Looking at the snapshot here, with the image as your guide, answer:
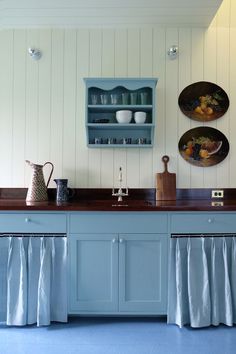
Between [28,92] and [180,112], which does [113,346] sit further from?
[28,92]

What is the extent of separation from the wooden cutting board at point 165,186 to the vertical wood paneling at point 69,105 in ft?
2.69

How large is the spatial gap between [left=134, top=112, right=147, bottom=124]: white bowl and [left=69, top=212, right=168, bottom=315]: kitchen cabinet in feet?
2.89

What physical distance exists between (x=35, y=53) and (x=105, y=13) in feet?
2.44

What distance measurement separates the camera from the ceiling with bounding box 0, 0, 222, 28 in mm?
2334

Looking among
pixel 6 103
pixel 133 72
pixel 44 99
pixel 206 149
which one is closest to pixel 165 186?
pixel 206 149

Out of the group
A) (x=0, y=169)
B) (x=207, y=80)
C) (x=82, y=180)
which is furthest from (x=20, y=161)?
(x=207, y=80)

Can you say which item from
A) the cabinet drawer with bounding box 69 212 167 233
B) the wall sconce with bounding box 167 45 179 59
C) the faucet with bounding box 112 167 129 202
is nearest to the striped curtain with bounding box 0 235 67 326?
the cabinet drawer with bounding box 69 212 167 233

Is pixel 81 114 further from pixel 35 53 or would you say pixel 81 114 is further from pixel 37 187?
pixel 37 187

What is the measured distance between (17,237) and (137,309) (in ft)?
3.42

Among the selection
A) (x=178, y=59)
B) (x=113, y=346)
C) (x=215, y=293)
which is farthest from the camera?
(x=178, y=59)

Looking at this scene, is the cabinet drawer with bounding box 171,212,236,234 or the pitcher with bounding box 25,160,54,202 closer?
the cabinet drawer with bounding box 171,212,236,234

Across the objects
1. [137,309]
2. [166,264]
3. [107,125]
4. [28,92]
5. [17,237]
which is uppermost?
[28,92]

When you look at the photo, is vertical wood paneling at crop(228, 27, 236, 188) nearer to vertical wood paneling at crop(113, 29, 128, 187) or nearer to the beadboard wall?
the beadboard wall

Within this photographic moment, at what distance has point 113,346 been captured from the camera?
1842 mm
